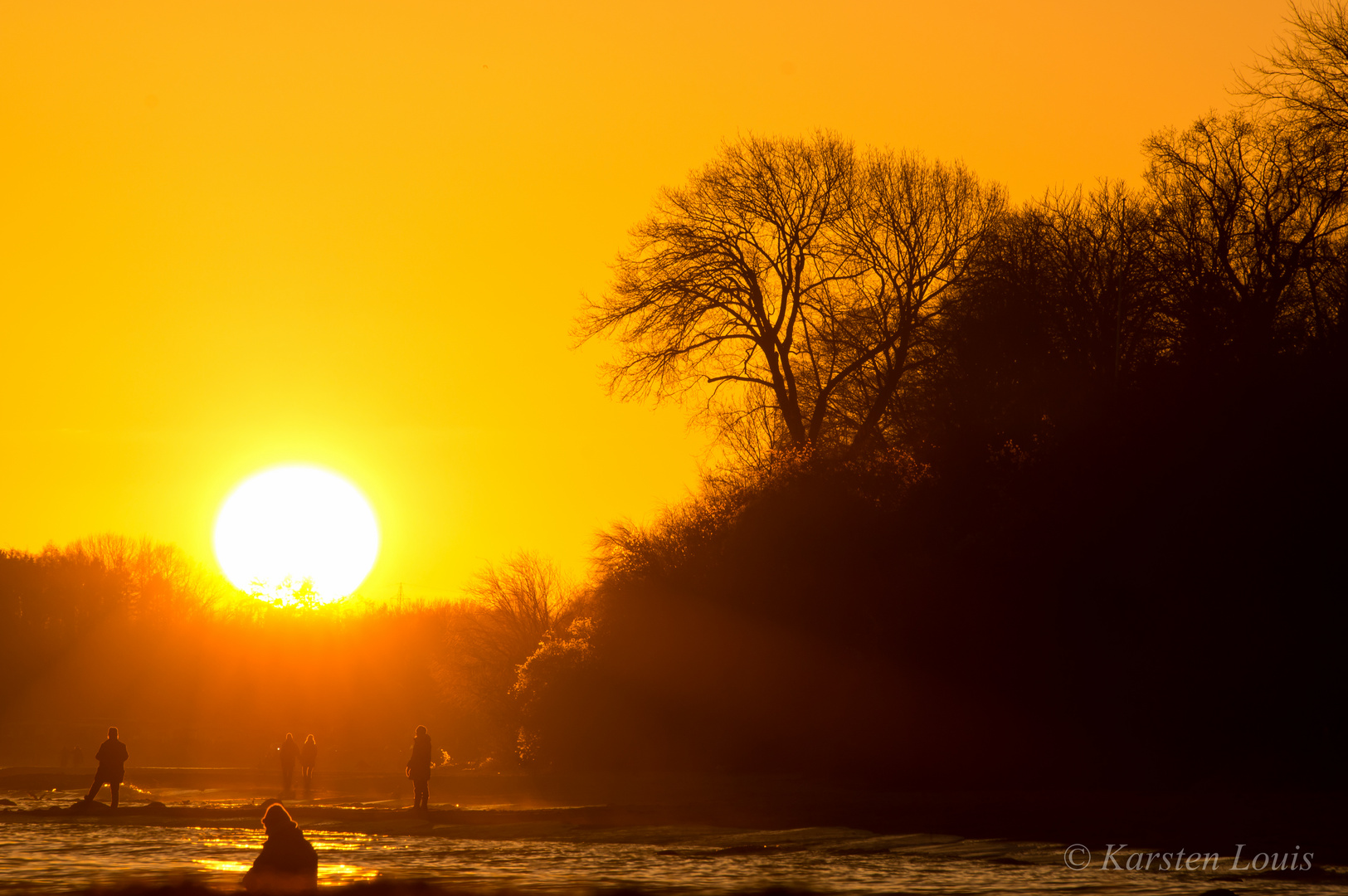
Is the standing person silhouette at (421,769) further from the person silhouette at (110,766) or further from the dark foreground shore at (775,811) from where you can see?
the person silhouette at (110,766)

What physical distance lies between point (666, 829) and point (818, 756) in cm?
1300

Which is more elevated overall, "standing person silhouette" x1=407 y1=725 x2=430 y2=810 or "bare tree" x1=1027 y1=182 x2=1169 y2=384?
"bare tree" x1=1027 y1=182 x2=1169 y2=384

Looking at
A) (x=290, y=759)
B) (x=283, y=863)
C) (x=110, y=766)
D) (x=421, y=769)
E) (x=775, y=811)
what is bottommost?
(x=283, y=863)

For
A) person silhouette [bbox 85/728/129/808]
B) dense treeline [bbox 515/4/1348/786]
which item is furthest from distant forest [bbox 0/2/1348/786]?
person silhouette [bbox 85/728/129/808]

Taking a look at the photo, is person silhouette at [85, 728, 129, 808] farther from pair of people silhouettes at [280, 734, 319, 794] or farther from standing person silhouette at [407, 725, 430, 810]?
pair of people silhouettes at [280, 734, 319, 794]

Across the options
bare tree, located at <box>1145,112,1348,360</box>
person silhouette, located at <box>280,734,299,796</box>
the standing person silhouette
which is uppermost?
bare tree, located at <box>1145,112,1348,360</box>

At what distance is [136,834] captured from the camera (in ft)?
76.8

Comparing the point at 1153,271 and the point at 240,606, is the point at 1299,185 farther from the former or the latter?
the point at 240,606

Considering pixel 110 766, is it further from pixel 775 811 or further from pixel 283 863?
pixel 283 863

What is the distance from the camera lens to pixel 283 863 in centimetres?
1596

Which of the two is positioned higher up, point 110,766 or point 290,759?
point 290,759

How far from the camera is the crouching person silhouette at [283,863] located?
15430 mm

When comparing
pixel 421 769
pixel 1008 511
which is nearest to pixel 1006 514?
pixel 1008 511

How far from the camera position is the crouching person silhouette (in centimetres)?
1543
